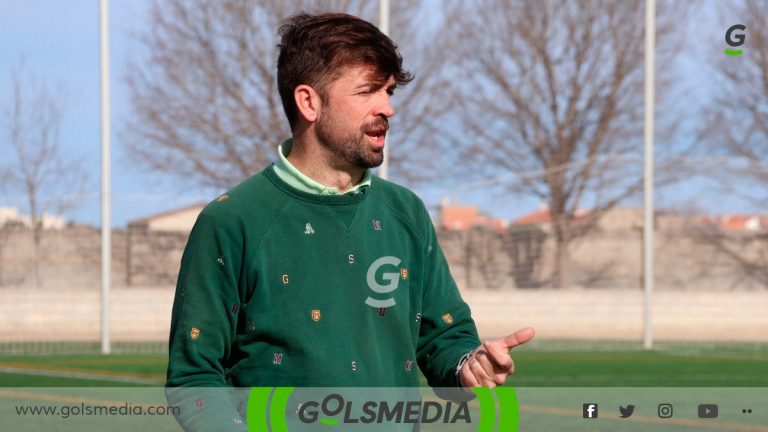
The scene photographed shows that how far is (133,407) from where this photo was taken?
9.81 metres

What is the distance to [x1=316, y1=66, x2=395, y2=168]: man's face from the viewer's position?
318cm

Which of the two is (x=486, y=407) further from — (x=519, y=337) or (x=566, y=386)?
(x=566, y=386)

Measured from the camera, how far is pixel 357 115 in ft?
10.5

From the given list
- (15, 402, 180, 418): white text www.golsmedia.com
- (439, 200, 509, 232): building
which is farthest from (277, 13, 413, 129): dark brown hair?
(439, 200, 509, 232): building

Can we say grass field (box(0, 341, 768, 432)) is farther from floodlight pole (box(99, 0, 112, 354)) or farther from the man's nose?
the man's nose

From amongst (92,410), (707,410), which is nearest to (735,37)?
(707,410)

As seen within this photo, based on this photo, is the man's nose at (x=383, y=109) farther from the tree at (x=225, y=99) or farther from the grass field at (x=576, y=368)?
the tree at (x=225, y=99)

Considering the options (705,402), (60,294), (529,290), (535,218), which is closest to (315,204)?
(705,402)

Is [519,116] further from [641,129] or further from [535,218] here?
[535,218]

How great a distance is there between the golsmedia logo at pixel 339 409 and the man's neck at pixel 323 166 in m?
0.48

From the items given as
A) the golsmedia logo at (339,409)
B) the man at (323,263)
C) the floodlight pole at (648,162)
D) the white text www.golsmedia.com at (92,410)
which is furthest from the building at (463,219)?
the golsmedia logo at (339,409)

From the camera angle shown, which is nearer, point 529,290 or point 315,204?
point 315,204

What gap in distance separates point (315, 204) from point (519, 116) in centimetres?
2777

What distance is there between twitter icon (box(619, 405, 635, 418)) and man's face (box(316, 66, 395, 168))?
263 inches
